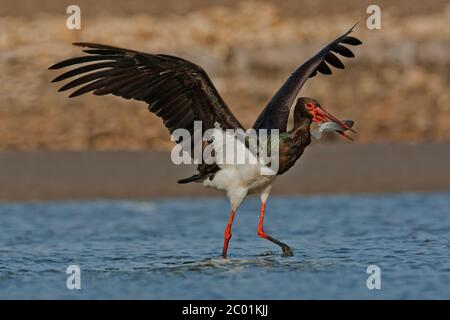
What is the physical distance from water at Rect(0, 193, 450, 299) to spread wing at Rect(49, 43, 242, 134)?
49.2 inches

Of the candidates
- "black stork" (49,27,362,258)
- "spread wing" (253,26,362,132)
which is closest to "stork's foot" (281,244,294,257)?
"black stork" (49,27,362,258)

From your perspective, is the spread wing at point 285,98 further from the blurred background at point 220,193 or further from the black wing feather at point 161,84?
the blurred background at point 220,193

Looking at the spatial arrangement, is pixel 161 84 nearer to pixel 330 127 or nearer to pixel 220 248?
pixel 330 127

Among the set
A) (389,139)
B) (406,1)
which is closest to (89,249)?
(389,139)

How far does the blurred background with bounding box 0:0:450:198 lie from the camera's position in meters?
14.2

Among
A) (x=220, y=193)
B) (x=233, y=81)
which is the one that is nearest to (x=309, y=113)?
(x=220, y=193)

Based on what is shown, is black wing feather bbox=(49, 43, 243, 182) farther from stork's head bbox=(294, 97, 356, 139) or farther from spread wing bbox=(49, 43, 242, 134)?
stork's head bbox=(294, 97, 356, 139)

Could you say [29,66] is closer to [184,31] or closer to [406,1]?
[184,31]

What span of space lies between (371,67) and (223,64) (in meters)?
2.07

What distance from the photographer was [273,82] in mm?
15805

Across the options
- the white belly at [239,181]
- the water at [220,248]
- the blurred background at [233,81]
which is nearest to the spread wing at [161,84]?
the white belly at [239,181]

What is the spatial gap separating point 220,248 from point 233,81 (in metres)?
5.71

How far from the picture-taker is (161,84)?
29.2ft

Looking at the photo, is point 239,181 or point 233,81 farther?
point 233,81
